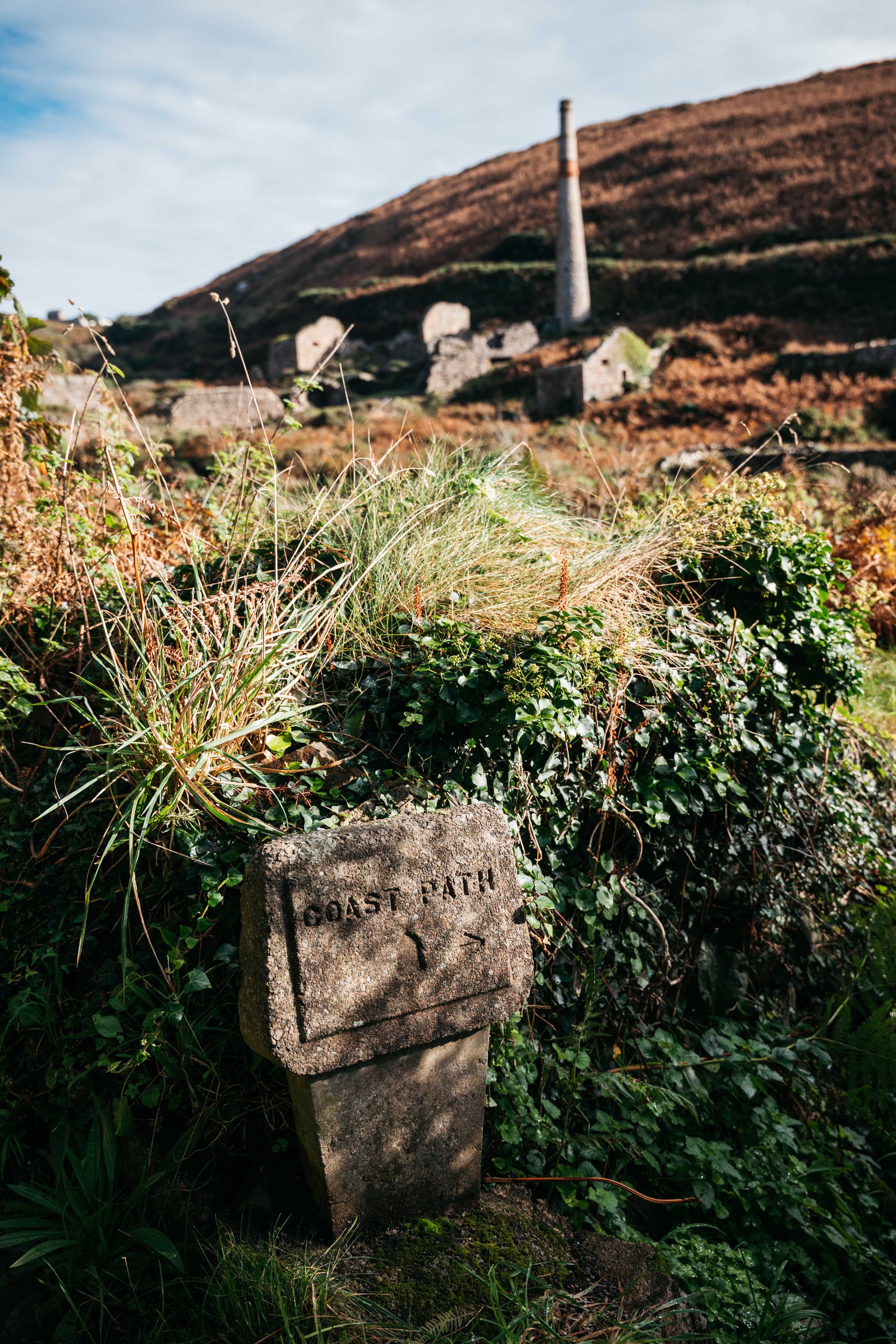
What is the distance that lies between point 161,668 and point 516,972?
1.35m

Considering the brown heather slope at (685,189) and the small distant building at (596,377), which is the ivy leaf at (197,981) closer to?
the small distant building at (596,377)

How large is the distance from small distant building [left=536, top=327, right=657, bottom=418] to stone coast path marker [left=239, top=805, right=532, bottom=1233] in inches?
644

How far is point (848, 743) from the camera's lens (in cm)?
392

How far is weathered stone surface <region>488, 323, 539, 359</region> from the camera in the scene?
2380 centimetres

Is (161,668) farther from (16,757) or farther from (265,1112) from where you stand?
(265,1112)

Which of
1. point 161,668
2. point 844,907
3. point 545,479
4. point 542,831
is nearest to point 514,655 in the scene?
point 542,831

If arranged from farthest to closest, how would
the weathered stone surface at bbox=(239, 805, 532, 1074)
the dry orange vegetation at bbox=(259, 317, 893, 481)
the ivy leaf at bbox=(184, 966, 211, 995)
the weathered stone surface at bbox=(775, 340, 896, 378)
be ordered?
the weathered stone surface at bbox=(775, 340, 896, 378), the dry orange vegetation at bbox=(259, 317, 893, 481), the ivy leaf at bbox=(184, 966, 211, 995), the weathered stone surface at bbox=(239, 805, 532, 1074)

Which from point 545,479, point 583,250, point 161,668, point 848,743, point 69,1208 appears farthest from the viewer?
point 583,250

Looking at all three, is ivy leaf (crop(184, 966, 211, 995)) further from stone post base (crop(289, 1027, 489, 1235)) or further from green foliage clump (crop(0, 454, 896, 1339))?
stone post base (crop(289, 1027, 489, 1235))

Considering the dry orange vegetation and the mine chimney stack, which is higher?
the mine chimney stack

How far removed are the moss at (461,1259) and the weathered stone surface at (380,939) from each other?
47cm

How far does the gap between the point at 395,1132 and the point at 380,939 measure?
50 centimetres

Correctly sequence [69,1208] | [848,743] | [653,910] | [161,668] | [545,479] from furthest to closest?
[545,479] → [848,743] → [653,910] → [161,668] → [69,1208]

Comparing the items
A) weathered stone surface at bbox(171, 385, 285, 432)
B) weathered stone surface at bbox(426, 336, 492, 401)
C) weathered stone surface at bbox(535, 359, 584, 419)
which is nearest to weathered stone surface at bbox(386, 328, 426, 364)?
weathered stone surface at bbox(426, 336, 492, 401)
